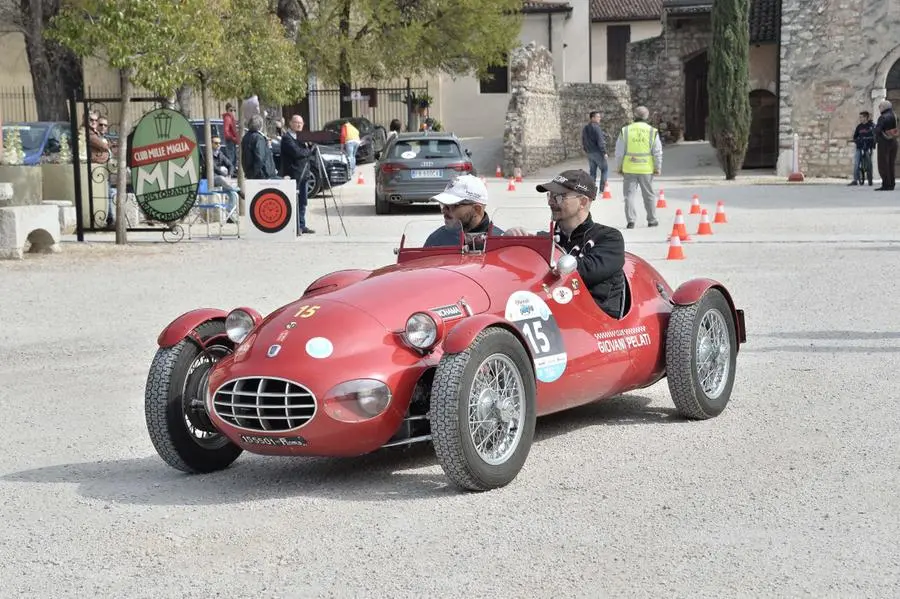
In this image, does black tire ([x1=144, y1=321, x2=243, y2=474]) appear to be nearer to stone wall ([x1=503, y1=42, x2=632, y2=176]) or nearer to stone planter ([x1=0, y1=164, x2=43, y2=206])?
stone planter ([x1=0, y1=164, x2=43, y2=206])

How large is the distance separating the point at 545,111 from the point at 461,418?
3749cm

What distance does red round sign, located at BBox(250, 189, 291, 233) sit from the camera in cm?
2030

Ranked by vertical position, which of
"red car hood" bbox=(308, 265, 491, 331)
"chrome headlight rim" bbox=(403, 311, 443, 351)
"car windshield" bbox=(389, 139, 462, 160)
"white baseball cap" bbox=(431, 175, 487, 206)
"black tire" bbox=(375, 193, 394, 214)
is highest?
"car windshield" bbox=(389, 139, 462, 160)

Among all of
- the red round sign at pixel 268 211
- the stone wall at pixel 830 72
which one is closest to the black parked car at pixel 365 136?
the stone wall at pixel 830 72

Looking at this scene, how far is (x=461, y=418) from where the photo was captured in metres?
5.99

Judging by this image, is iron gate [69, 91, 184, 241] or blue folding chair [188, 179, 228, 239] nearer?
iron gate [69, 91, 184, 241]

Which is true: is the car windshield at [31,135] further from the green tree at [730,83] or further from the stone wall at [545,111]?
the green tree at [730,83]

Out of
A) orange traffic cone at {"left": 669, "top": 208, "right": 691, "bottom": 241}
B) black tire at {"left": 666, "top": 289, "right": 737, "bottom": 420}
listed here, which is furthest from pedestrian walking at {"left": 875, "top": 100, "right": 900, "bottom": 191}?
black tire at {"left": 666, "top": 289, "right": 737, "bottom": 420}

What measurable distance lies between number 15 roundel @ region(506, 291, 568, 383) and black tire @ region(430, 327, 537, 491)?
440mm

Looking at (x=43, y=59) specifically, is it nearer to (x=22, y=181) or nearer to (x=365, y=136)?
(x=365, y=136)

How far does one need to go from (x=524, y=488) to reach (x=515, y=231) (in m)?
1.61

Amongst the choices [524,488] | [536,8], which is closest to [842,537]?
[524,488]

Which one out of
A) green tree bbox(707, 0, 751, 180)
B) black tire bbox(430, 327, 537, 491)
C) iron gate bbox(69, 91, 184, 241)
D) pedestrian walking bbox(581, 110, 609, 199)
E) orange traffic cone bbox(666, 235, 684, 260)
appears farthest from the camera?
green tree bbox(707, 0, 751, 180)

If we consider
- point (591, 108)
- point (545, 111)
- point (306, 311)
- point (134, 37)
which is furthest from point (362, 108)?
point (306, 311)
